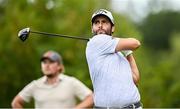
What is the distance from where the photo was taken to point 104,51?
557 cm

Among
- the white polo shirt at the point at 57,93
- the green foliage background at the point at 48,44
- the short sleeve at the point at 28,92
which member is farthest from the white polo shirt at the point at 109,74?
the green foliage background at the point at 48,44

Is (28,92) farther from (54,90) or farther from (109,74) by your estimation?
(109,74)

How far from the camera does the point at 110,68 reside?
5.49 meters

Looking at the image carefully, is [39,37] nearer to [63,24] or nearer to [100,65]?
[63,24]

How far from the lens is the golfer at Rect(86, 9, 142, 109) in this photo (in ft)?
17.9

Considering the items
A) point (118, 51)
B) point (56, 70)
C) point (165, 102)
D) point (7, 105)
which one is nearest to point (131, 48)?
point (118, 51)

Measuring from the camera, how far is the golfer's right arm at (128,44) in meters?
5.49

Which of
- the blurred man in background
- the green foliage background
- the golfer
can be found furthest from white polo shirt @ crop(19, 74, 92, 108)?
the green foliage background

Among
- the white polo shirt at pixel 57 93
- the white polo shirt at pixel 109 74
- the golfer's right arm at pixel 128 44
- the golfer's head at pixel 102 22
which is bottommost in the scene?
the white polo shirt at pixel 57 93

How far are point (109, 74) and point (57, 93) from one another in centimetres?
251

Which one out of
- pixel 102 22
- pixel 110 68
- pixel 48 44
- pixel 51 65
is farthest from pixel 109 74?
pixel 48 44

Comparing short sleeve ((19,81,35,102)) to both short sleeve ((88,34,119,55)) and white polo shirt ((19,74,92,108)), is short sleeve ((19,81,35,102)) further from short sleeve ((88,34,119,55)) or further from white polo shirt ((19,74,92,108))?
short sleeve ((88,34,119,55))

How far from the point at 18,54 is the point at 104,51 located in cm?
1060

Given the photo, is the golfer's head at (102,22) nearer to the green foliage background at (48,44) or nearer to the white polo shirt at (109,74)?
the white polo shirt at (109,74)
